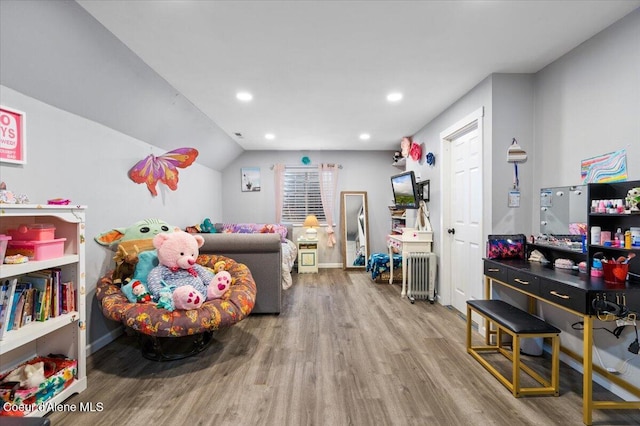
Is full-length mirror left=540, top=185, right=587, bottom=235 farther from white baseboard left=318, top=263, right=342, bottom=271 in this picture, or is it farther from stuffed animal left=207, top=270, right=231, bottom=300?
white baseboard left=318, top=263, right=342, bottom=271

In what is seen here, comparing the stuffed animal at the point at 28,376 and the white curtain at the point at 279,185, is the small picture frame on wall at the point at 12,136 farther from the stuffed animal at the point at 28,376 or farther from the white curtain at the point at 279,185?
the white curtain at the point at 279,185

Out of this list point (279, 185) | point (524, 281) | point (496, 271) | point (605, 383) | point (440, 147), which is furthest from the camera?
point (279, 185)

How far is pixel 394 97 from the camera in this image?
3.08 metres

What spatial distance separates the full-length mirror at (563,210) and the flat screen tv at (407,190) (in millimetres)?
1689

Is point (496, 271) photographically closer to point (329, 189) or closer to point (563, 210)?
point (563, 210)

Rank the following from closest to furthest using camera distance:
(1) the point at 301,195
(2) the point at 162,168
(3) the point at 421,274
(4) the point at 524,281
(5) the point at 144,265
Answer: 1. (4) the point at 524,281
2. (5) the point at 144,265
3. (2) the point at 162,168
4. (3) the point at 421,274
5. (1) the point at 301,195

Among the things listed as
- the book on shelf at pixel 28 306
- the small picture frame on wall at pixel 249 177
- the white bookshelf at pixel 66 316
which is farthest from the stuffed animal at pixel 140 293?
the small picture frame on wall at pixel 249 177

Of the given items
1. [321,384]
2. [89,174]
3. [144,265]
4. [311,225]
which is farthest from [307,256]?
[89,174]

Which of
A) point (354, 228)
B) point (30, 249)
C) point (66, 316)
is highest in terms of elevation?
point (30, 249)

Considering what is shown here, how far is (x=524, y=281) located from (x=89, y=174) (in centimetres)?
345

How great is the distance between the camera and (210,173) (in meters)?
5.18

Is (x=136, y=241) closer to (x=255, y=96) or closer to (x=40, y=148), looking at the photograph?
(x=40, y=148)

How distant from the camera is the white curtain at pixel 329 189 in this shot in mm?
5742

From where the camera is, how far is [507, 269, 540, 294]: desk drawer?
6.28 feet
